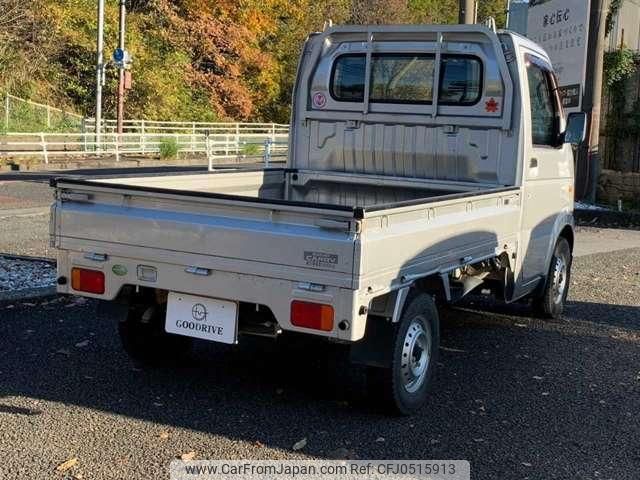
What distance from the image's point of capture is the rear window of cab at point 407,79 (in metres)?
6.42

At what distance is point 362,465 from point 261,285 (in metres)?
1.03

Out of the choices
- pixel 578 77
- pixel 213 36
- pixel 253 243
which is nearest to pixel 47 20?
pixel 213 36

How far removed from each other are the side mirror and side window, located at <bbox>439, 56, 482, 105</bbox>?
3.16 feet

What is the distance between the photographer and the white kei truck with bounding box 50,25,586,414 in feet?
13.6

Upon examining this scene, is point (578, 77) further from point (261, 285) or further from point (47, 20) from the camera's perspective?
point (47, 20)

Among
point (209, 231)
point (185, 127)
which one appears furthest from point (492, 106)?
point (185, 127)

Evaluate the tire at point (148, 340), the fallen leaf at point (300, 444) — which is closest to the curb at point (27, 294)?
the tire at point (148, 340)

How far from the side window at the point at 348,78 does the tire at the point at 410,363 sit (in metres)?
2.48

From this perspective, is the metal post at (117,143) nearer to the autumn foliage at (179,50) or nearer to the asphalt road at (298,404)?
the autumn foliage at (179,50)

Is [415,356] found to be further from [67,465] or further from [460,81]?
[460,81]

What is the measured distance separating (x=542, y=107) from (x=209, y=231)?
11.7 feet

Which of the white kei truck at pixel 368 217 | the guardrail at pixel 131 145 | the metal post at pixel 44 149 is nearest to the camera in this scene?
the white kei truck at pixel 368 217

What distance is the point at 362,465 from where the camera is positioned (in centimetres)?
407

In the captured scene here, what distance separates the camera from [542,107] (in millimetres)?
6719
